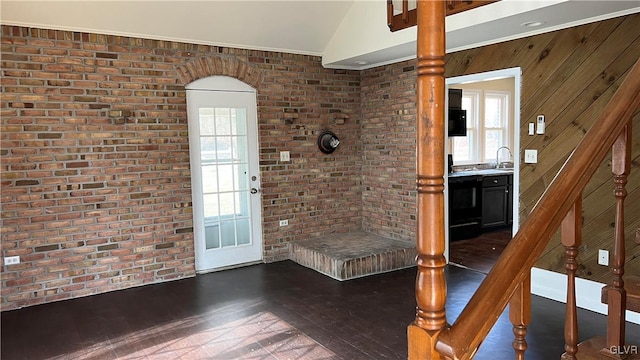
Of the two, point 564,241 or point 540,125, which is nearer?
point 564,241

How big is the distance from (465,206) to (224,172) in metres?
3.45

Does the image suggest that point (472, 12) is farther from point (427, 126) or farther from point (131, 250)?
point (131, 250)

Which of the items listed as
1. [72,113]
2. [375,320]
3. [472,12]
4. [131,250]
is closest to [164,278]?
[131,250]

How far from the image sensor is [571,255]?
1.34 metres

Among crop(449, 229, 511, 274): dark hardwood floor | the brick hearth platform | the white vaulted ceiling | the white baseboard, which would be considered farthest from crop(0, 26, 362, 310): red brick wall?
the white baseboard

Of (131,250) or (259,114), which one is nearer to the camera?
(131,250)

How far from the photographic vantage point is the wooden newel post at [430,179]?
43.3 inches

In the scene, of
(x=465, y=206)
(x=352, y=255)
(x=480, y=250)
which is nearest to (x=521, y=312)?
(x=352, y=255)

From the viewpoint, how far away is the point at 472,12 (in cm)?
381

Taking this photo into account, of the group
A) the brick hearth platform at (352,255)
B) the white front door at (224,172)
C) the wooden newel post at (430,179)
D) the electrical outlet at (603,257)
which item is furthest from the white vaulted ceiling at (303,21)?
the wooden newel post at (430,179)

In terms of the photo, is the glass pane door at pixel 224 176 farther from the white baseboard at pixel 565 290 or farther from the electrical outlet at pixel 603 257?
the electrical outlet at pixel 603 257

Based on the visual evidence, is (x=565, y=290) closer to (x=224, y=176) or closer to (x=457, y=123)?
(x=457, y=123)

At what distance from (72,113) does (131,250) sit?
1478 millimetres

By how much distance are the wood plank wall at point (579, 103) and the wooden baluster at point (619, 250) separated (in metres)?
2.49
